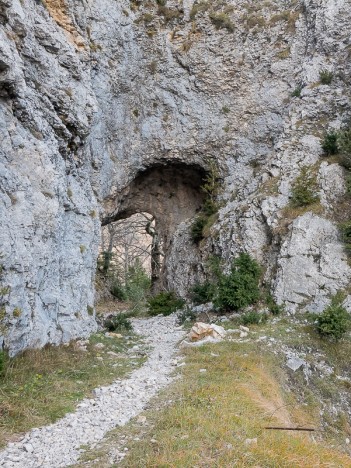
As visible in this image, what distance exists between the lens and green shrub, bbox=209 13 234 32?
2442 centimetres

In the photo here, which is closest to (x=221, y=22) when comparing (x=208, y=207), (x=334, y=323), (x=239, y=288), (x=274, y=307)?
(x=208, y=207)

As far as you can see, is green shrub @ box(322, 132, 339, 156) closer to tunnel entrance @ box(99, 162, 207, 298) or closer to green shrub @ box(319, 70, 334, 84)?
green shrub @ box(319, 70, 334, 84)

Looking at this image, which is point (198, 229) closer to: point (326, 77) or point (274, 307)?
point (274, 307)

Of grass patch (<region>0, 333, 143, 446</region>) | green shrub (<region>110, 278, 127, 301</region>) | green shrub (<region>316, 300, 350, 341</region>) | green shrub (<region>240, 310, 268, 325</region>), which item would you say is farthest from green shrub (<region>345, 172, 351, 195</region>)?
green shrub (<region>110, 278, 127, 301</region>)

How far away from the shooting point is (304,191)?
1784 centimetres

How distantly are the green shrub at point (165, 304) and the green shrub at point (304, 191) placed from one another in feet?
26.8

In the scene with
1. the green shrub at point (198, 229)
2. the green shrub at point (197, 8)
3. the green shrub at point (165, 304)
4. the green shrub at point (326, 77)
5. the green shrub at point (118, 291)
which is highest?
the green shrub at point (197, 8)

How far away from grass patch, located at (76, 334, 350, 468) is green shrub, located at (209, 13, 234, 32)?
74.4 ft

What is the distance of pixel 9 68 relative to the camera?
10.6 metres

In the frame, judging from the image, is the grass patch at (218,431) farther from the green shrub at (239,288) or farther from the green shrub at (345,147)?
the green shrub at (345,147)

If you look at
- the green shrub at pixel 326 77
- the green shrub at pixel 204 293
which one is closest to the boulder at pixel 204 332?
the green shrub at pixel 204 293

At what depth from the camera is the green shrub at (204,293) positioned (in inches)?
720

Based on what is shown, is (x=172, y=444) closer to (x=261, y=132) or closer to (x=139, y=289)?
(x=139, y=289)

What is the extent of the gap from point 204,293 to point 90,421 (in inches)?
492
